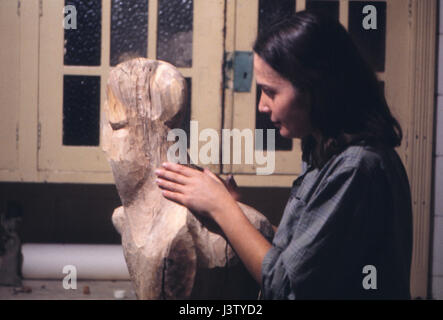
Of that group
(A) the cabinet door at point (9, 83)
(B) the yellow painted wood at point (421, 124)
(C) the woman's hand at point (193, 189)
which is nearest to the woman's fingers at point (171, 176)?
(C) the woman's hand at point (193, 189)

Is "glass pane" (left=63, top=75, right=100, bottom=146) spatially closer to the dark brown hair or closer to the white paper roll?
the white paper roll

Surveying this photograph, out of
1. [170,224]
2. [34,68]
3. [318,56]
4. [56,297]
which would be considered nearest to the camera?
[318,56]

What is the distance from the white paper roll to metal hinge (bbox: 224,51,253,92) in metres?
0.75

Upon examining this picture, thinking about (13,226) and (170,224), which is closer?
(170,224)

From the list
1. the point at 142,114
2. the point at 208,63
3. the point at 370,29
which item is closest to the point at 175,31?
the point at 208,63

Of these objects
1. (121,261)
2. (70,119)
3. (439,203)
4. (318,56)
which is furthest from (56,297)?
(439,203)

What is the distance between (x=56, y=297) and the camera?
5.33 ft

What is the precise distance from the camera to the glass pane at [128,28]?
5.67ft

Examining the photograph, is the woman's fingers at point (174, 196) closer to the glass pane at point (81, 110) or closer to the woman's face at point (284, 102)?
the woman's face at point (284, 102)

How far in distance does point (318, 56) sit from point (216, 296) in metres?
0.46

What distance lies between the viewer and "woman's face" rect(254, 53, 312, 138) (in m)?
0.85

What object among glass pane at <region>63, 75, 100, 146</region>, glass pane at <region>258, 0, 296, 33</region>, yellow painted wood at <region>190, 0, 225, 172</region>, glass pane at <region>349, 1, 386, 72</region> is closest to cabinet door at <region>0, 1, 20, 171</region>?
glass pane at <region>63, 75, 100, 146</region>

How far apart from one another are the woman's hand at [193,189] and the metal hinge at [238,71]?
2.83ft
